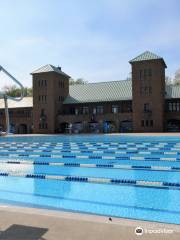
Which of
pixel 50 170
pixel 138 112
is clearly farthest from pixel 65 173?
pixel 138 112

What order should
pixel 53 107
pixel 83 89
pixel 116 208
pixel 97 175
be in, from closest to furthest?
pixel 116 208 → pixel 97 175 → pixel 53 107 → pixel 83 89


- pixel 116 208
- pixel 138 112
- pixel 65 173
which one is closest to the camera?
pixel 116 208

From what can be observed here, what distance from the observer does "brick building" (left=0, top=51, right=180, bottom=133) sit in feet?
119

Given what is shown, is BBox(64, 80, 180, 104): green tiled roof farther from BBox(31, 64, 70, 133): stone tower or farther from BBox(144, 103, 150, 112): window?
BBox(144, 103, 150, 112): window

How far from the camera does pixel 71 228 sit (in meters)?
3.84

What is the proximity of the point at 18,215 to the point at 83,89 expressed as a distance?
3983cm

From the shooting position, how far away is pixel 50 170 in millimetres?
11211

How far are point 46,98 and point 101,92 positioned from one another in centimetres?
774

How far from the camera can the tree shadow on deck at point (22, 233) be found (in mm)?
3551

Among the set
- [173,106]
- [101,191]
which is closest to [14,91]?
[173,106]

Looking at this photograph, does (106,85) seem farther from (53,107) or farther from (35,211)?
(35,211)

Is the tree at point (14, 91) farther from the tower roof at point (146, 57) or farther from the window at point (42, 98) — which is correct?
the tower roof at point (146, 57)

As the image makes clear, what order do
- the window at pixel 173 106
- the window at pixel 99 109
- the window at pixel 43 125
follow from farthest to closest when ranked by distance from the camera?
the window at pixel 43 125
the window at pixel 99 109
the window at pixel 173 106

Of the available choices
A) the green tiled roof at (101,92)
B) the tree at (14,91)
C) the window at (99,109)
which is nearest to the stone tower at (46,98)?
the green tiled roof at (101,92)
